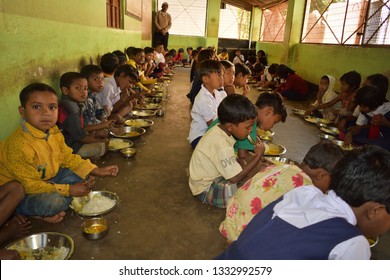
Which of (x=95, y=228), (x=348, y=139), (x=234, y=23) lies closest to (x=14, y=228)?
(x=95, y=228)

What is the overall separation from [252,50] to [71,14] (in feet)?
43.2

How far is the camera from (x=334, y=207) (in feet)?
3.44

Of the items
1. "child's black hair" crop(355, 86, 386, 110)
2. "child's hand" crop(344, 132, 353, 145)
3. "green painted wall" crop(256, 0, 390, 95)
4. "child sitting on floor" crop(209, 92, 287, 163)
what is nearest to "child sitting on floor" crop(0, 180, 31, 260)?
"child sitting on floor" crop(209, 92, 287, 163)

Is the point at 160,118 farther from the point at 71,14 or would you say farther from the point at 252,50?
the point at 252,50

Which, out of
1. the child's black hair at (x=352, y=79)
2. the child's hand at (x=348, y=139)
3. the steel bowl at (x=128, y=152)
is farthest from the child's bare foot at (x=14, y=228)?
the child's black hair at (x=352, y=79)

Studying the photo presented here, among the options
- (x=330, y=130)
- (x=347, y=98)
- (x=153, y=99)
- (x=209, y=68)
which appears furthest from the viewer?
(x=153, y=99)

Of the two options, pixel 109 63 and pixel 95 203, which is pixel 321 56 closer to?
pixel 109 63

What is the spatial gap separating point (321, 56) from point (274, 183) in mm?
7558

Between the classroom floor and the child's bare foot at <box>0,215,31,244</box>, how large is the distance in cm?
8

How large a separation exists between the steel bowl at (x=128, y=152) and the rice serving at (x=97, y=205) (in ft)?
3.21

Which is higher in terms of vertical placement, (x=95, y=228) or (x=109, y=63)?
(x=109, y=63)

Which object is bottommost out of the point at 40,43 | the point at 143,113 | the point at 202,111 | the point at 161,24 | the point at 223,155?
the point at 143,113

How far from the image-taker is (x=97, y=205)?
241cm

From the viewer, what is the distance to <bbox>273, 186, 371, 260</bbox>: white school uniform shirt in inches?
38.0
